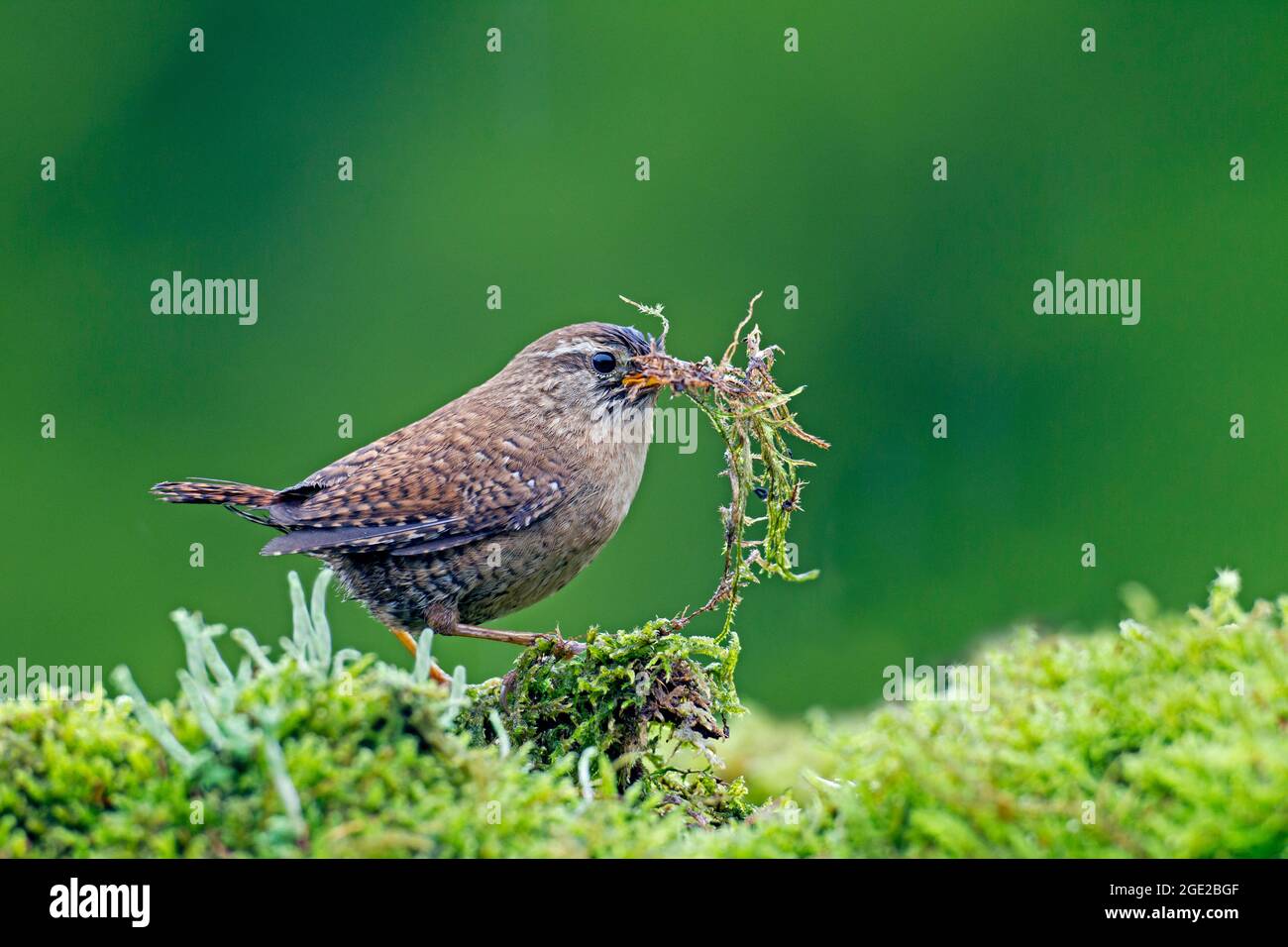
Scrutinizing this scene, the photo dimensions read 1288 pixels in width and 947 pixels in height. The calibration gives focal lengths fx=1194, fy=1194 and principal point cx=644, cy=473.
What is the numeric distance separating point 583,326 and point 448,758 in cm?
314

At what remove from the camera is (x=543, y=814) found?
6.60 feet

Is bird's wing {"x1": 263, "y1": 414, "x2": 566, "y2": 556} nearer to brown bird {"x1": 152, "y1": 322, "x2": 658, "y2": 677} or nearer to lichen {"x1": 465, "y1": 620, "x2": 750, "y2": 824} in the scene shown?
brown bird {"x1": 152, "y1": 322, "x2": 658, "y2": 677}

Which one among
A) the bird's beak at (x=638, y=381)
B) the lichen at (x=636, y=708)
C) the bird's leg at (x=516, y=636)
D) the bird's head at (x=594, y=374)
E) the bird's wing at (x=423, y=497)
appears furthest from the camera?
the bird's head at (x=594, y=374)

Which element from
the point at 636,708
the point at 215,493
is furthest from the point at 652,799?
the point at 215,493

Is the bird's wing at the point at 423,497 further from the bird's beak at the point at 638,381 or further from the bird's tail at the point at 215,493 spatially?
the bird's beak at the point at 638,381

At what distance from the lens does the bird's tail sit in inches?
Result: 192

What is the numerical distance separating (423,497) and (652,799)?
7.73 feet

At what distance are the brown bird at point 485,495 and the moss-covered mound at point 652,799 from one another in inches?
77.6

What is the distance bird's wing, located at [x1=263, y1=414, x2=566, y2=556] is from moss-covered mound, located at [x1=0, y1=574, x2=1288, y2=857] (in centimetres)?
208

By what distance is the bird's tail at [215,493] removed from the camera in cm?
488

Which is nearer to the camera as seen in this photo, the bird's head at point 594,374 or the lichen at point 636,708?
the lichen at point 636,708

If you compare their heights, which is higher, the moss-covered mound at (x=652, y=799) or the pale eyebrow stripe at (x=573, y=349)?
the pale eyebrow stripe at (x=573, y=349)

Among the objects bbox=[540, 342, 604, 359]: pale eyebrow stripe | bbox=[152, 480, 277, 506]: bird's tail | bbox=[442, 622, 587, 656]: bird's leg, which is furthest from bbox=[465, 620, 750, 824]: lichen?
bbox=[152, 480, 277, 506]: bird's tail

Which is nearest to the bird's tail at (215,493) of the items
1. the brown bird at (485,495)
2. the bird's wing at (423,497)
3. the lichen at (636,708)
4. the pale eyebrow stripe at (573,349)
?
the brown bird at (485,495)
